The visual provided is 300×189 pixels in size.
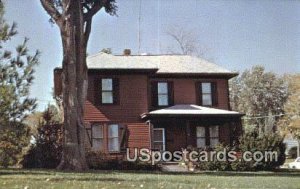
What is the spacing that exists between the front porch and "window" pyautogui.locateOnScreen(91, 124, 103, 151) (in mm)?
1679

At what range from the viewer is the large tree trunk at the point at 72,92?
13641mm

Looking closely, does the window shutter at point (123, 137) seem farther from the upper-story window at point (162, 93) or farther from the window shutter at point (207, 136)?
the window shutter at point (207, 136)

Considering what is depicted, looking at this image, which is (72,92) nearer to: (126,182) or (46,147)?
(46,147)

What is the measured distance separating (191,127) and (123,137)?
2905mm

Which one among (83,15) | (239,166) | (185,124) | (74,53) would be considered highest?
(83,15)

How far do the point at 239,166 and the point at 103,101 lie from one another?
5712 mm

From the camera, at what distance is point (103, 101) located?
19391 millimetres

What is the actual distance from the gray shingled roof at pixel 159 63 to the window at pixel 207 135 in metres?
2.17

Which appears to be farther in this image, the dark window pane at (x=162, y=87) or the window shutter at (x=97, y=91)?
the dark window pane at (x=162, y=87)

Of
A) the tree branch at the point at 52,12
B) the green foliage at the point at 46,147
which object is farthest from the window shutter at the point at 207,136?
the tree branch at the point at 52,12

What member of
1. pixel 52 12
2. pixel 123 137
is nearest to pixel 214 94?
pixel 123 137

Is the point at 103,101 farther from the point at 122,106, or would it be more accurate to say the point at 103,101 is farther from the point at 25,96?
the point at 25,96

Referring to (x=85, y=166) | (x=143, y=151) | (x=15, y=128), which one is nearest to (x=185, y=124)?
(x=143, y=151)

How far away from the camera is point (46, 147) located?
15.5 metres
